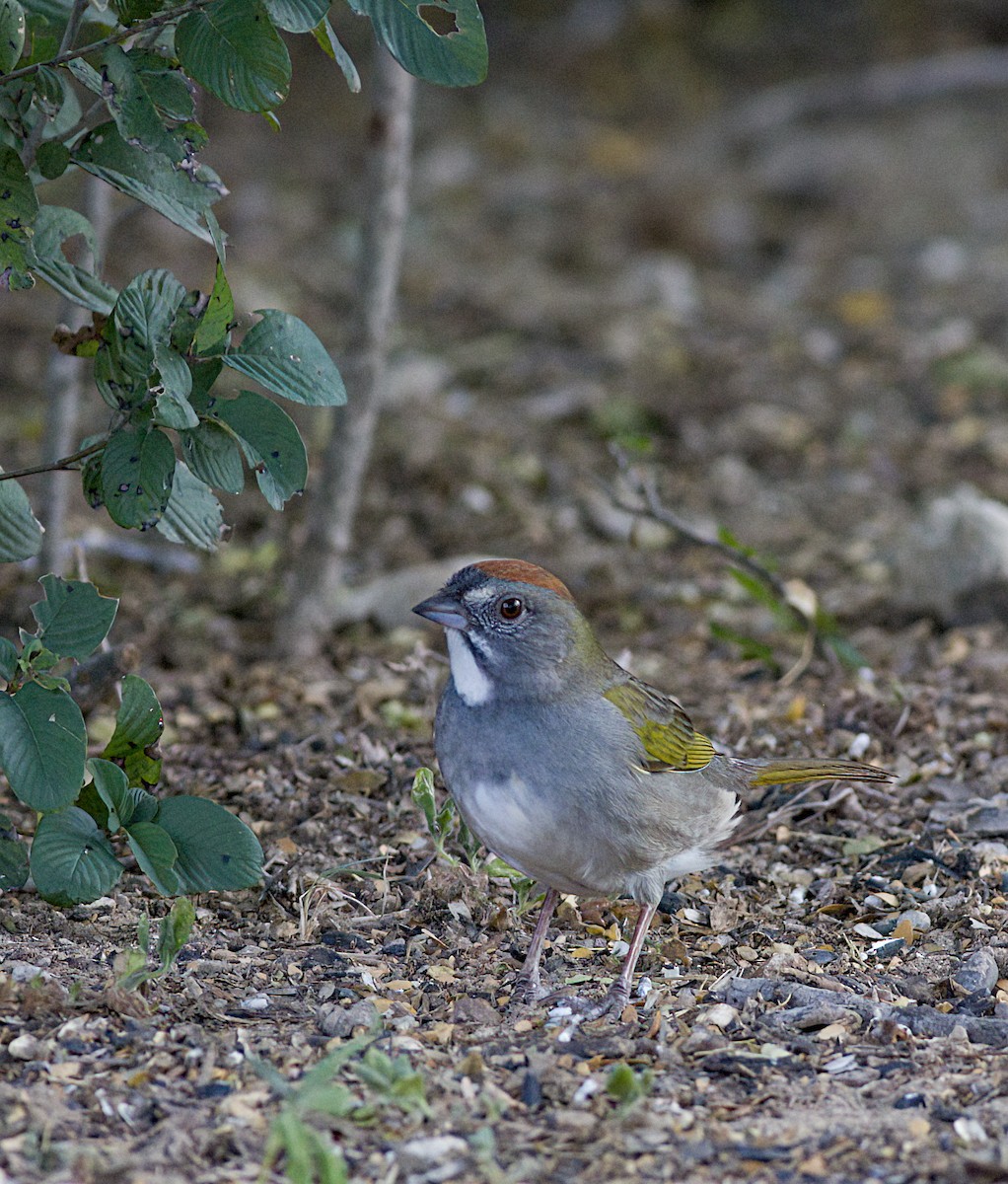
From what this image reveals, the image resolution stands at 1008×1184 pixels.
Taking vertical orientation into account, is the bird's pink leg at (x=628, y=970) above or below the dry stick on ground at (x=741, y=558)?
below

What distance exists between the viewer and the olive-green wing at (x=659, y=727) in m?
3.95

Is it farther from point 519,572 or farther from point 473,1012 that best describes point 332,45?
point 473,1012

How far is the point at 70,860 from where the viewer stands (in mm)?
3557

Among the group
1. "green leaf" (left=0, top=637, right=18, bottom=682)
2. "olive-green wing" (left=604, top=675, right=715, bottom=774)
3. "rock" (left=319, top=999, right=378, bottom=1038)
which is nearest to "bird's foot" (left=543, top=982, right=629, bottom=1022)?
"rock" (left=319, top=999, right=378, bottom=1038)

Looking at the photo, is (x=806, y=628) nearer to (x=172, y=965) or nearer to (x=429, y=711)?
(x=429, y=711)

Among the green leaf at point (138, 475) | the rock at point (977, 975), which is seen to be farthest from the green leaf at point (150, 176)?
the rock at point (977, 975)

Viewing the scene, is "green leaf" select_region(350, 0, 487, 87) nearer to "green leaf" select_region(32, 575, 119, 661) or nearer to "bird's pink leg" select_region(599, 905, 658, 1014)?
"green leaf" select_region(32, 575, 119, 661)

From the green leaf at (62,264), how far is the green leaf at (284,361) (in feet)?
1.73

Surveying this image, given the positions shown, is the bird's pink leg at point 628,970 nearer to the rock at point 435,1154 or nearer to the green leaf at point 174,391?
the rock at point 435,1154

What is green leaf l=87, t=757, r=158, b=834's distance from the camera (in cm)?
359

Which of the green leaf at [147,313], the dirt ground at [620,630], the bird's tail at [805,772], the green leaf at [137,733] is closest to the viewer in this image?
the dirt ground at [620,630]

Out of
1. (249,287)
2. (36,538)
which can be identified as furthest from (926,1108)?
A: (249,287)

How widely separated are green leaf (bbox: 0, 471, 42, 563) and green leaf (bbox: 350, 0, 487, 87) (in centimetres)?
137

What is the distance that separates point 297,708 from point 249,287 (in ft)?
13.8
